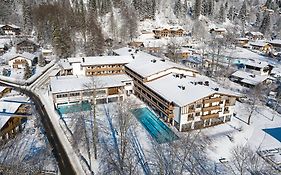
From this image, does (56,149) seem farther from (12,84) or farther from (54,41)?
(54,41)

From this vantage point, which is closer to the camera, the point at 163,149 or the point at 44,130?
the point at 163,149

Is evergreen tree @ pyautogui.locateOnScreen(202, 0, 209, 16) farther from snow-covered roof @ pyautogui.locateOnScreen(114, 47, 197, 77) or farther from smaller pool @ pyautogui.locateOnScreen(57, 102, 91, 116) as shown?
smaller pool @ pyautogui.locateOnScreen(57, 102, 91, 116)

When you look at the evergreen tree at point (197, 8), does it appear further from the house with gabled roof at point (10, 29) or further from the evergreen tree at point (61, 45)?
the house with gabled roof at point (10, 29)

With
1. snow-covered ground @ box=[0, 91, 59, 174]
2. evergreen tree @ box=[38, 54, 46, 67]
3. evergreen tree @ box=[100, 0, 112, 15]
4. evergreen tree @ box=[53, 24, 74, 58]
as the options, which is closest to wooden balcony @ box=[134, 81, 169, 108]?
snow-covered ground @ box=[0, 91, 59, 174]

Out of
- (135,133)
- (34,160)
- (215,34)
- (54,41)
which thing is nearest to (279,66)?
(215,34)

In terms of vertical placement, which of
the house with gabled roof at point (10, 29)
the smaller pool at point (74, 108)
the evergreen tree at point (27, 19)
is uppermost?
the evergreen tree at point (27, 19)

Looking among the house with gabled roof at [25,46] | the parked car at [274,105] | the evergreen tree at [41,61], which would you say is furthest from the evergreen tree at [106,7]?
the parked car at [274,105]
